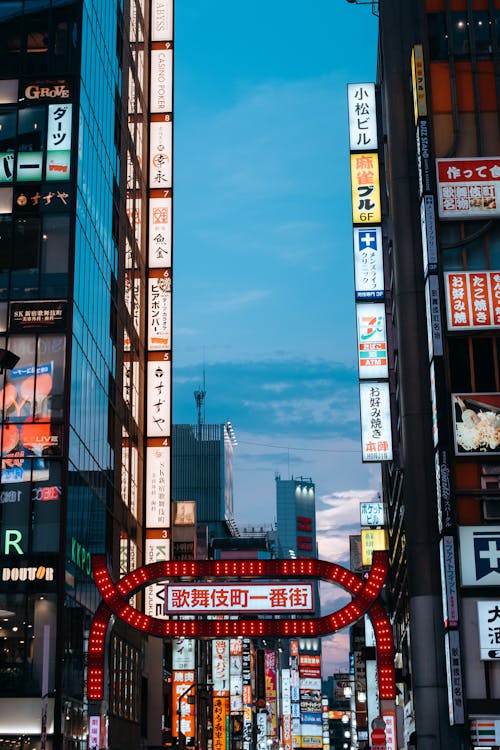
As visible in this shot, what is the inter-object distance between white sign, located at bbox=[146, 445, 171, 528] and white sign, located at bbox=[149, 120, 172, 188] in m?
17.6

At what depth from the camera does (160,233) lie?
234ft

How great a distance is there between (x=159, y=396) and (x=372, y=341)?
71.9 feet

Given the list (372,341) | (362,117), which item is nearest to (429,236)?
(372,341)

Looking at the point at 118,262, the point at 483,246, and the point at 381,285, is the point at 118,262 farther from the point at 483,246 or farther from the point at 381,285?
the point at 483,246

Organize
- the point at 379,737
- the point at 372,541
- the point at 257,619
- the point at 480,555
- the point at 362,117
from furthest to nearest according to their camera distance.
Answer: the point at 372,541
the point at 362,117
the point at 480,555
the point at 257,619
the point at 379,737

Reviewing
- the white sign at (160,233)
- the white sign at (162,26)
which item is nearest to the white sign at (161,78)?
the white sign at (162,26)

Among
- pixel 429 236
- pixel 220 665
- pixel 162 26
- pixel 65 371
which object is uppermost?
pixel 162 26

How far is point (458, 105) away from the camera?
Answer: 1981 inches

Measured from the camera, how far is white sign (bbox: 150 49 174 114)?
2977 inches

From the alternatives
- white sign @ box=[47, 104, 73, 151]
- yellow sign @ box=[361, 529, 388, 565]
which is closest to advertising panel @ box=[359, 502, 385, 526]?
yellow sign @ box=[361, 529, 388, 565]

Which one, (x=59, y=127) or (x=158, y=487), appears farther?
(x=158, y=487)

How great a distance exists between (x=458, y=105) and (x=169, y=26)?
33720 mm

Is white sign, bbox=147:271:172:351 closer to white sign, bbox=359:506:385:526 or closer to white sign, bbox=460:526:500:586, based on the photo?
white sign, bbox=460:526:500:586

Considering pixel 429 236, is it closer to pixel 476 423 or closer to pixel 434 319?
pixel 434 319
